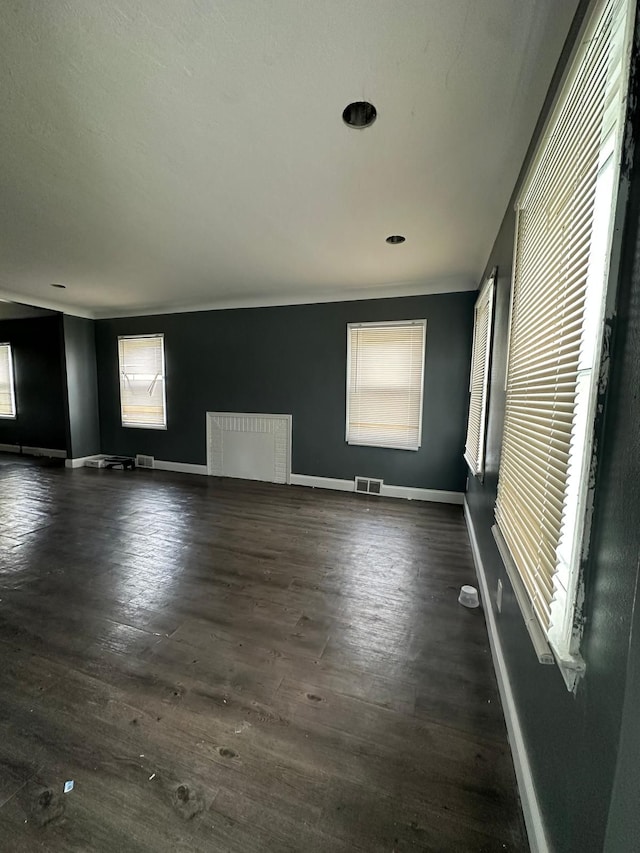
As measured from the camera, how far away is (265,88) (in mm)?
1385

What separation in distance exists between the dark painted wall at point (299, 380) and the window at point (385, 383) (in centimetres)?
10

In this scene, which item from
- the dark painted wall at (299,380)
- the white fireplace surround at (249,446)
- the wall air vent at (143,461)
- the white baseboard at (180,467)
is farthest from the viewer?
the wall air vent at (143,461)

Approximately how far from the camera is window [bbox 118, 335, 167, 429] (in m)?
5.52

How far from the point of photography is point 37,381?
6449mm

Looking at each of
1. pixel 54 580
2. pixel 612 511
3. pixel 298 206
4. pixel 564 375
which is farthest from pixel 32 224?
pixel 612 511

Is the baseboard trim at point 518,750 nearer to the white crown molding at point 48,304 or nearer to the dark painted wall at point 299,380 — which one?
the dark painted wall at point 299,380

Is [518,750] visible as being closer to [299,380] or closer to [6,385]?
[299,380]

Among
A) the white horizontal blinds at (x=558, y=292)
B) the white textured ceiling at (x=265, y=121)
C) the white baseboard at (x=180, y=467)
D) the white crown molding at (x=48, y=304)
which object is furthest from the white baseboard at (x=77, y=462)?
the white horizontal blinds at (x=558, y=292)

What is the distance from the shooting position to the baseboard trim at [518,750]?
3.17ft

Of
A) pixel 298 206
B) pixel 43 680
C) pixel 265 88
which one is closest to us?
pixel 265 88

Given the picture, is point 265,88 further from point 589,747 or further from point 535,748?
point 535,748

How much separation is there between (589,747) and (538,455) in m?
0.74

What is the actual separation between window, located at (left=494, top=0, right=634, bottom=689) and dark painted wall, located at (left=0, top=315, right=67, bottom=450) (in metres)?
7.46

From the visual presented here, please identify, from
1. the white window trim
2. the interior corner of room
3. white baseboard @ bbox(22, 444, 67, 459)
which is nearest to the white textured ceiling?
the interior corner of room
